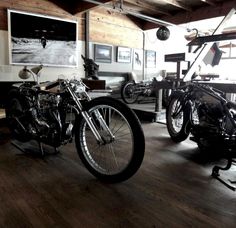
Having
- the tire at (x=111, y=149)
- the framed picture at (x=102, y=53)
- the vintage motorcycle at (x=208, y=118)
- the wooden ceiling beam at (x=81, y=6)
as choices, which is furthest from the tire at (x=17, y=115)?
the framed picture at (x=102, y=53)

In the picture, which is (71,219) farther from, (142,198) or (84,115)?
(84,115)

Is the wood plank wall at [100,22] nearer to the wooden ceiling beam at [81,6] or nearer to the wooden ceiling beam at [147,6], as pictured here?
the wooden ceiling beam at [81,6]

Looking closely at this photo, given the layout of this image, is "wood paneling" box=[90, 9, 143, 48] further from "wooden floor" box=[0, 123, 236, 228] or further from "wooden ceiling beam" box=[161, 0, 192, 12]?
"wooden floor" box=[0, 123, 236, 228]

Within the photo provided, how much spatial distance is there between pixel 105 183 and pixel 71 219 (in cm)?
56

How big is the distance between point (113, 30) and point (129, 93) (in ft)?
5.86

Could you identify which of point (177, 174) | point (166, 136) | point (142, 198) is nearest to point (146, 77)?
point (166, 136)

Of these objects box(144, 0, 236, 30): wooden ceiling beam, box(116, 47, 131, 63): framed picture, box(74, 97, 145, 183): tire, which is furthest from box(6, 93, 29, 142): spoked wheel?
box(144, 0, 236, 30): wooden ceiling beam

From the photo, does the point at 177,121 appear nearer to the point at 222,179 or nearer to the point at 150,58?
the point at 222,179

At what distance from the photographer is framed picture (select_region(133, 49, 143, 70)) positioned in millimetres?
7403

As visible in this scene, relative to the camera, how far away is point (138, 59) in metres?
7.50

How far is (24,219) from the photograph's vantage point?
1.56 metres

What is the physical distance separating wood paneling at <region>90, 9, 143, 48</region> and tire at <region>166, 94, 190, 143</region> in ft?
11.4

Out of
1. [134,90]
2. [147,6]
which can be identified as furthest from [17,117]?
[147,6]

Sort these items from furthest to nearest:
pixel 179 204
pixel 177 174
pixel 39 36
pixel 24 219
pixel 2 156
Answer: pixel 39 36 → pixel 2 156 → pixel 177 174 → pixel 179 204 → pixel 24 219
